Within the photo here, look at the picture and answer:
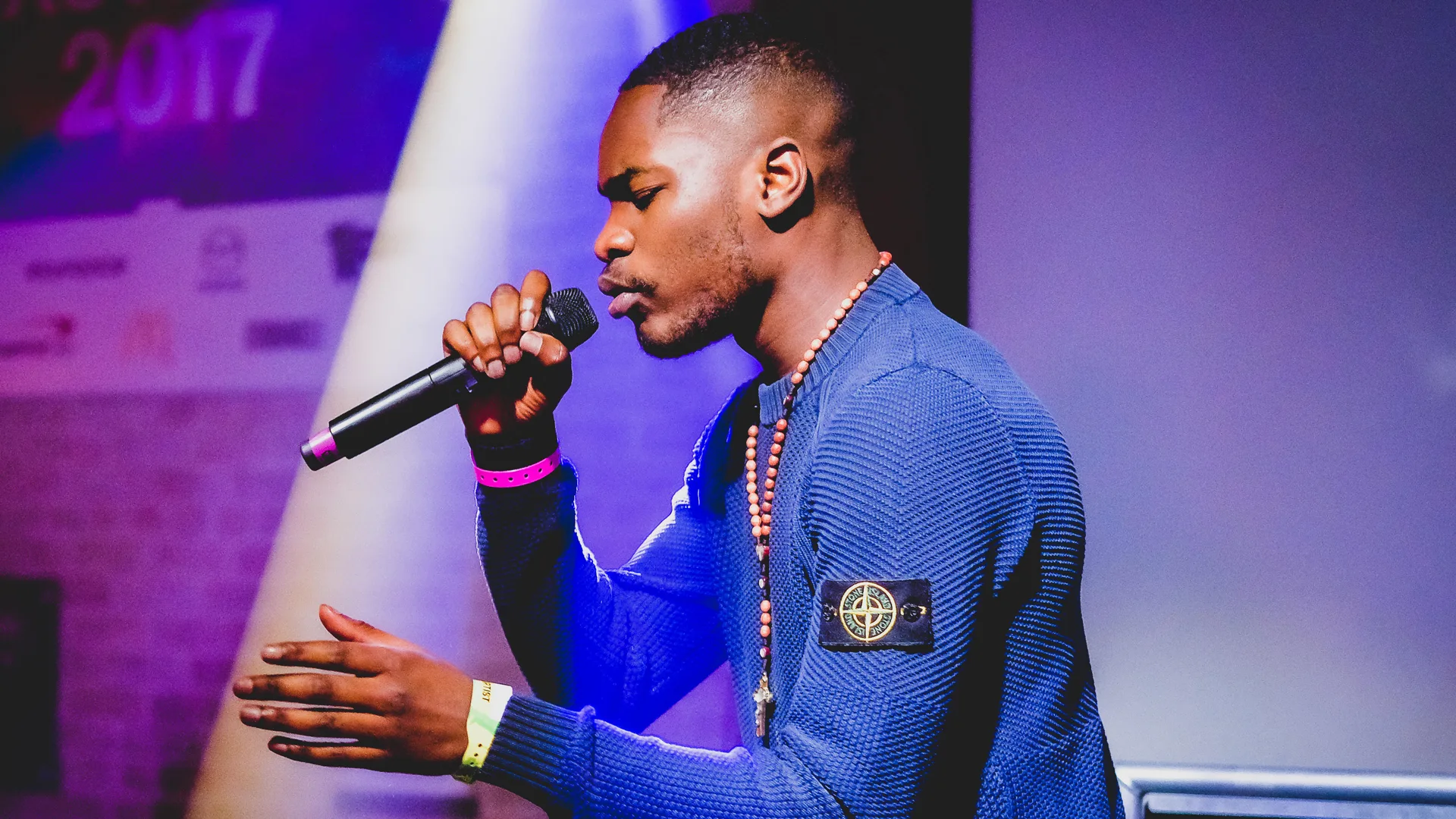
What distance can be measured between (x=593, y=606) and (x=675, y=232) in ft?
1.63

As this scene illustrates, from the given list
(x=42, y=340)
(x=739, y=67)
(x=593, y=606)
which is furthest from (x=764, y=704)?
(x=42, y=340)

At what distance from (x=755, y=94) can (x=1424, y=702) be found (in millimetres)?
1552

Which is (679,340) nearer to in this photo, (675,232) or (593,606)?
(675,232)

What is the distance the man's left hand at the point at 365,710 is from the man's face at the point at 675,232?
0.53 m

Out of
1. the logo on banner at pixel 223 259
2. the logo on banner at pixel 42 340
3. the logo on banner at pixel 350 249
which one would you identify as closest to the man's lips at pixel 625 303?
the logo on banner at pixel 350 249

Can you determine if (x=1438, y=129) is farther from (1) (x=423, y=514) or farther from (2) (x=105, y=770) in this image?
(2) (x=105, y=770)

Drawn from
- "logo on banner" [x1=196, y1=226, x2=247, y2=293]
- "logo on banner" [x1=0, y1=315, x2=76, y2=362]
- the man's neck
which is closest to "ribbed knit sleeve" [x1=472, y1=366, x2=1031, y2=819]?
the man's neck

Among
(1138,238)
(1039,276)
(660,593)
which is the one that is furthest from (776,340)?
(1138,238)

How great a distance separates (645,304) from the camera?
1.22m

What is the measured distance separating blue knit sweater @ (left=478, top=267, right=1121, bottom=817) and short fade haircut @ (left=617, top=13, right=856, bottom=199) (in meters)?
0.26

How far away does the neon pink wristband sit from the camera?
1.25 metres

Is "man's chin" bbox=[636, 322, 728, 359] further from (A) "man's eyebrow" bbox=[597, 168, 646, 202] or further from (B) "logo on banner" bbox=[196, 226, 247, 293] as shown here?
(B) "logo on banner" bbox=[196, 226, 247, 293]

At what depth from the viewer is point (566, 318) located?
1.23m

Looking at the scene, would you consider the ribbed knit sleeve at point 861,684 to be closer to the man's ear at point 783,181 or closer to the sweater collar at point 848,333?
the sweater collar at point 848,333
